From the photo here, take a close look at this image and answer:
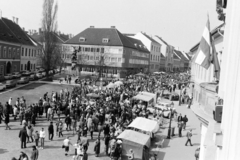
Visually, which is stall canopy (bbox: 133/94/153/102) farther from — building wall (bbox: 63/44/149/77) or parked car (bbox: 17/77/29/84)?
building wall (bbox: 63/44/149/77)

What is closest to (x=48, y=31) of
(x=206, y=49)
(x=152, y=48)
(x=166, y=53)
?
A: (x=206, y=49)

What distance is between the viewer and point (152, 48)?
91.1 m

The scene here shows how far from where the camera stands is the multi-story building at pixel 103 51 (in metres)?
63.6

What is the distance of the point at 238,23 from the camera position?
16.5 feet

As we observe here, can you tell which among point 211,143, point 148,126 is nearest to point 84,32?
point 148,126

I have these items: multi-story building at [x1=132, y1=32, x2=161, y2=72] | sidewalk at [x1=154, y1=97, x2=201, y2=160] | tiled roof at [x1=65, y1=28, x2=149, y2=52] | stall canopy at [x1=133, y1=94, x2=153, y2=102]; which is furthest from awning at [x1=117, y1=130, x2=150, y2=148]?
multi-story building at [x1=132, y1=32, x2=161, y2=72]

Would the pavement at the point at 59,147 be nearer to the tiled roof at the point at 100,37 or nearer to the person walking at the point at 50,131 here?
the person walking at the point at 50,131

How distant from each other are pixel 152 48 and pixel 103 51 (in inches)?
1272

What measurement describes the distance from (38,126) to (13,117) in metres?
2.95

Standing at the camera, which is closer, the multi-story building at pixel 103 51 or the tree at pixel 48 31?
the tree at pixel 48 31

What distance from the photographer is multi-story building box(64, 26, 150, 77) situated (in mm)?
63562

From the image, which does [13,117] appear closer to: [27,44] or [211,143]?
[211,143]

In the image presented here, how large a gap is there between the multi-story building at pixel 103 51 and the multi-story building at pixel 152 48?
2064cm

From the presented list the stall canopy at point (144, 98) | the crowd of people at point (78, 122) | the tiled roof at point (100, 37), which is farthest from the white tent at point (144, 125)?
the tiled roof at point (100, 37)
